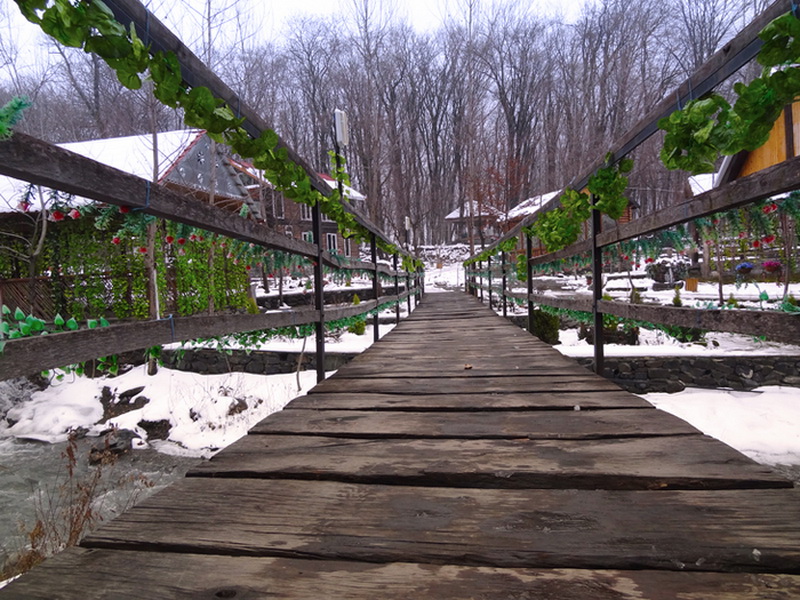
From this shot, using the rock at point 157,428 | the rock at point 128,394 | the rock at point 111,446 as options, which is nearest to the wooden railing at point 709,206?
the rock at point 111,446

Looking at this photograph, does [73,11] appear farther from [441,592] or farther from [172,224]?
[441,592]

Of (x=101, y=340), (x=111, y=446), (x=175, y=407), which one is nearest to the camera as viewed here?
(x=101, y=340)

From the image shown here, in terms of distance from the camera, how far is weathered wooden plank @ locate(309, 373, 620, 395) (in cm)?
237

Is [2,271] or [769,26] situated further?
[2,271]

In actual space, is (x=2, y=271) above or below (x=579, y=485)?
above

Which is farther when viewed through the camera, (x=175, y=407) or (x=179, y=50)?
(x=175, y=407)

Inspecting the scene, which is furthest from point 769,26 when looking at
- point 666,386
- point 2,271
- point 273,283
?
point 273,283

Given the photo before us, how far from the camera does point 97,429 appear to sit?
7465 millimetres

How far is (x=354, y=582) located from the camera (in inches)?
34.4

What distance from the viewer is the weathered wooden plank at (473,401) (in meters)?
2.03

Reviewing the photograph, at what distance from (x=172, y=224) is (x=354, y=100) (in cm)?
2955

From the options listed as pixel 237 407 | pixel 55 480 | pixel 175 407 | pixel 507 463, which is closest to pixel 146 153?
pixel 175 407

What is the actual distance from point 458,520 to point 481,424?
0.76 m

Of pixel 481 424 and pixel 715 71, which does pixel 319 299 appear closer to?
pixel 481 424
